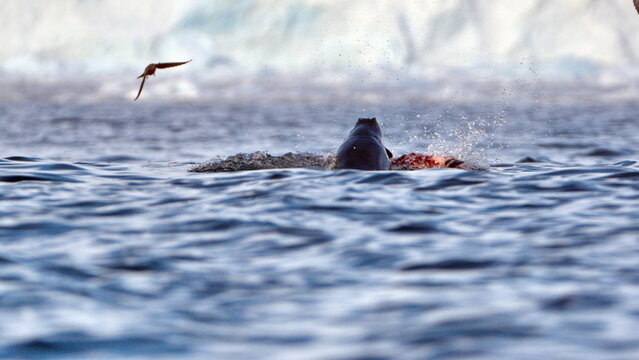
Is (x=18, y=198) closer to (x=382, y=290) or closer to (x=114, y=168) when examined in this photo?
(x=114, y=168)

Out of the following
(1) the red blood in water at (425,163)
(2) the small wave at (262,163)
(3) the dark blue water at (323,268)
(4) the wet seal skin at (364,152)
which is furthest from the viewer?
(1) the red blood in water at (425,163)

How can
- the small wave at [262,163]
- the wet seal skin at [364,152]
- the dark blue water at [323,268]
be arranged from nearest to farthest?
the dark blue water at [323,268] < the wet seal skin at [364,152] < the small wave at [262,163]

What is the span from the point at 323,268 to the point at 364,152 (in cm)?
750

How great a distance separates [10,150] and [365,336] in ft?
112

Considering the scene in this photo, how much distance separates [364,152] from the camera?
15.4 meters

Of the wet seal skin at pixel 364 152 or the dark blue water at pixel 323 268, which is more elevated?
the wet seal skin at pixel 364 152

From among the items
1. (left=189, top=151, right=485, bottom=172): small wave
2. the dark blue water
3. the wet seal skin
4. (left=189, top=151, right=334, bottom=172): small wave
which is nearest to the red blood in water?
(left=189, top=151, right=485, bottom=172): small wave

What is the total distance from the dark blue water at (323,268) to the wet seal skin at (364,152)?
93 centimetres

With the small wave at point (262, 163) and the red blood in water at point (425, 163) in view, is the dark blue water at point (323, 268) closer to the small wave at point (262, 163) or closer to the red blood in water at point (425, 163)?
the small wave at point (262, 163)

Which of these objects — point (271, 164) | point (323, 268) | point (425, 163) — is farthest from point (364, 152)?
point (323, 268)

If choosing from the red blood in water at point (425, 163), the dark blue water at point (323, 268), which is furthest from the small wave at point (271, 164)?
the dark blue water at point (323, 268)

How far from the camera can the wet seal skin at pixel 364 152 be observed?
15281 millimetres

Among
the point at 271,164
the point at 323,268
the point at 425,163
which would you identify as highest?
the point at 271,164

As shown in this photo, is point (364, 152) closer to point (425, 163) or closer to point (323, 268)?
point (425, 163)
